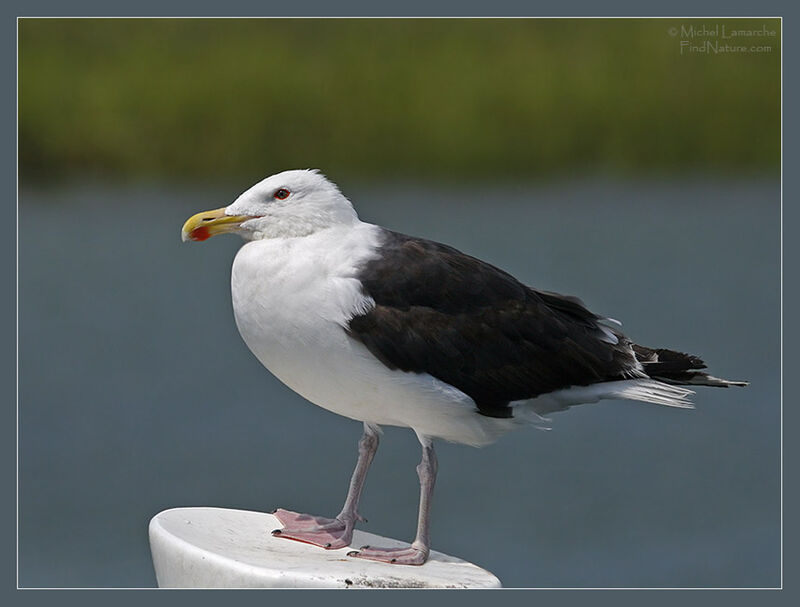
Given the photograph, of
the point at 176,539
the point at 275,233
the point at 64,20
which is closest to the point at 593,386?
Result: the point at 275,233

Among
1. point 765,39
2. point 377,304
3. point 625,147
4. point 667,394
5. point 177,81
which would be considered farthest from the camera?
point 625,147

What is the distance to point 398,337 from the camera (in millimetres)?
5848

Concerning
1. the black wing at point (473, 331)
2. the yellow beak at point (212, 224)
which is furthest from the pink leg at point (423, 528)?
the yellow beak at point (212, 224)

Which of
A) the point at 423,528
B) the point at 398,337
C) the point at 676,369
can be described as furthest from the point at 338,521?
the point at 676,369

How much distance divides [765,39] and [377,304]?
3.10 meters

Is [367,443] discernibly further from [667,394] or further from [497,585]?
[667,394]

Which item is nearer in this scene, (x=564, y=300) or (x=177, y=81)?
(x=564, y=300)

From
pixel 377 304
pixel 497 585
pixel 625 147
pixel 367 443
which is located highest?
pixel 625 147

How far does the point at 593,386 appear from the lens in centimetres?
633

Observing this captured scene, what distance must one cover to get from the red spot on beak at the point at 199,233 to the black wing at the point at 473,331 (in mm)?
779

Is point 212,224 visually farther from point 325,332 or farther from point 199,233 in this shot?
point 325,332

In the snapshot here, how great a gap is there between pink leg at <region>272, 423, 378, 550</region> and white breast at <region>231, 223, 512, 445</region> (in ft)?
1.58

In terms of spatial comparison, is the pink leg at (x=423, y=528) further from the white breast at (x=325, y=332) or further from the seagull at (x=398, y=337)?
the white breast at (x=325, y=332)

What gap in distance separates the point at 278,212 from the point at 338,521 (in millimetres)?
1550
